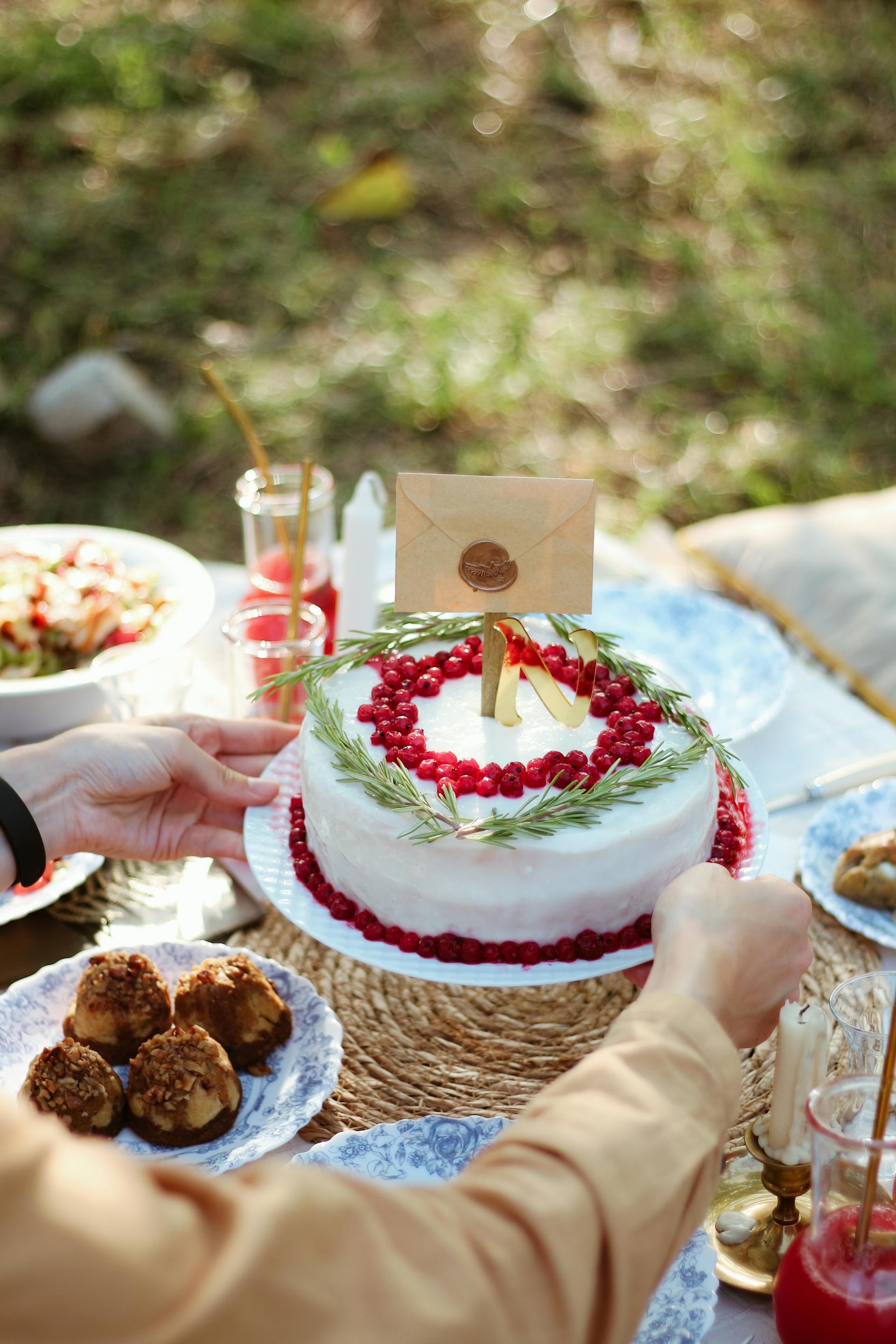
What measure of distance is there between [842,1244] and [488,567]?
67cm

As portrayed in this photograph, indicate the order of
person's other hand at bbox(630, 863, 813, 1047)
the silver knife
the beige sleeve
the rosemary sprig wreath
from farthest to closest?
the silver knife
the rosemary sprig wreath
person's other hand at bbox(630, 863, 813, 1047)
the beige sleeve

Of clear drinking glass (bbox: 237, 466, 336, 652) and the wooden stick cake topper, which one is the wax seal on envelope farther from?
clear drinking glass (bbox: 237, 466, 336, 652)

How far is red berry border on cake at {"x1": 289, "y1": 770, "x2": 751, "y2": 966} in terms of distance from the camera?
3.89 feet

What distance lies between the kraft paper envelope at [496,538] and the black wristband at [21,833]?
1.71ft

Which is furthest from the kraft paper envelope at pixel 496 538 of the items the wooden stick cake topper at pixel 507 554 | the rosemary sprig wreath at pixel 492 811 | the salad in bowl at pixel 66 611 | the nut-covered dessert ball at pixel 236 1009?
the salad in bowl at pixel 66 611

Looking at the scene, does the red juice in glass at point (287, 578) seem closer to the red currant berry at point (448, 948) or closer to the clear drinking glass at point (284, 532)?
the clear drinking glass at point (284, 532)

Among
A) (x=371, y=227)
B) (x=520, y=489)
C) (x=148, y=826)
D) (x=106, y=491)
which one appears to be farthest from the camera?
(x=371, y=227)

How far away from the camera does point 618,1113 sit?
86 centimetres

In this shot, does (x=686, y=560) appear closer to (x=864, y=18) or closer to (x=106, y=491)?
(x=106, y=491)

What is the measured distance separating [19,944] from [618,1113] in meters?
0.96

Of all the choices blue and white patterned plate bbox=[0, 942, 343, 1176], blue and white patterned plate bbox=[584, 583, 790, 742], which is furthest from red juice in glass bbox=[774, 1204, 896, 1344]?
blue and white patterned plate bbox=[584, 583, 790, 742]

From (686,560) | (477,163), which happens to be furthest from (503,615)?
(477,163)

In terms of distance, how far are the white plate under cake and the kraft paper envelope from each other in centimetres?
14

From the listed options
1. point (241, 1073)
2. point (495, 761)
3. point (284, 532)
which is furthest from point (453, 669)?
point (284, 532)
